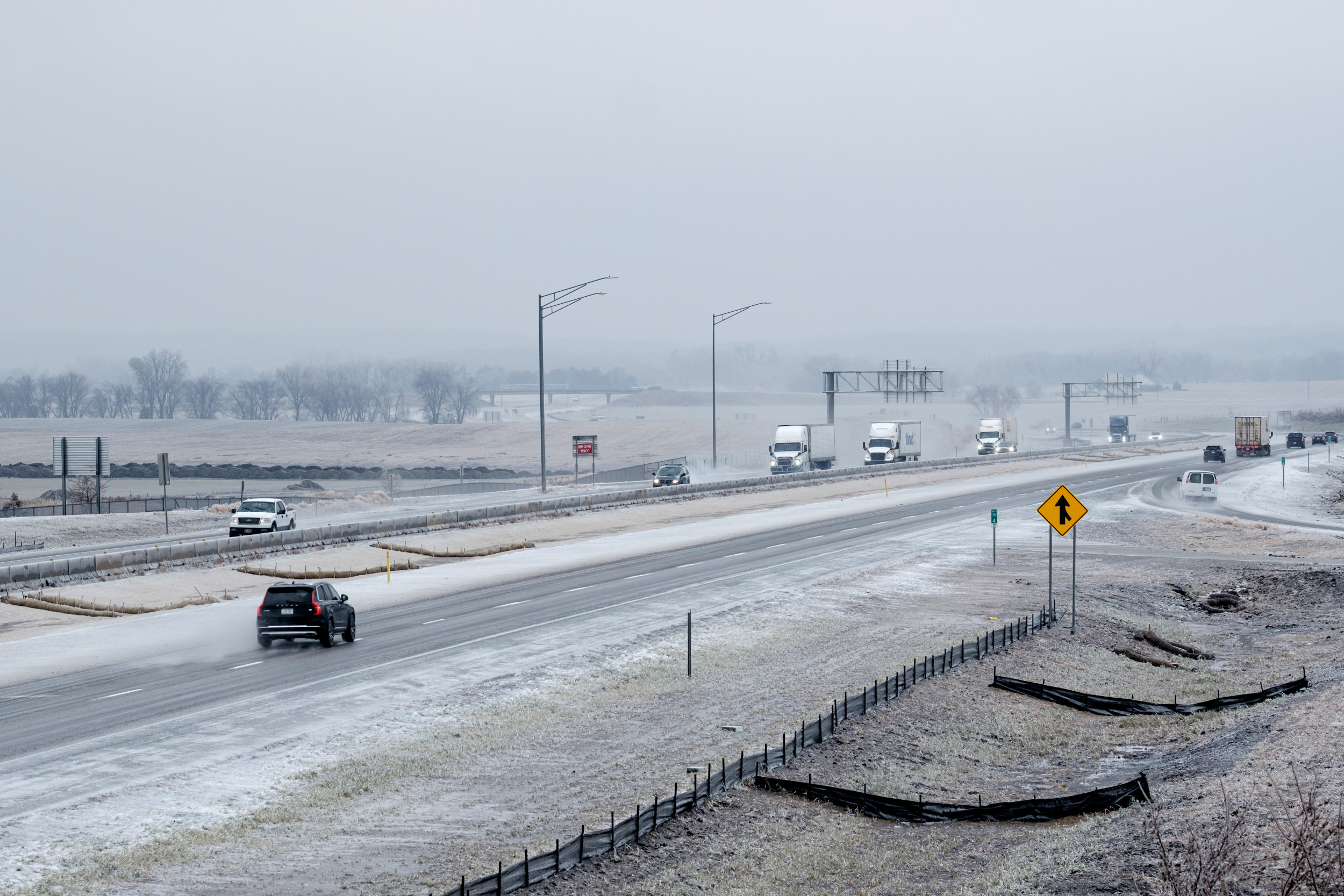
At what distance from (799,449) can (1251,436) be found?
153 feet

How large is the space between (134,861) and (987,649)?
1846cm

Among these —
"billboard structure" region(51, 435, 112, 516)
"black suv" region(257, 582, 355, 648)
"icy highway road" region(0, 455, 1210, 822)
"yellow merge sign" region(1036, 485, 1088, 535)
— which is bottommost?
"icy highway road" region(0, 455, 1210, 822)

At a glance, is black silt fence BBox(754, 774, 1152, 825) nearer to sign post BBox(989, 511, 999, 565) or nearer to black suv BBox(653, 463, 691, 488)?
sign post BBox(989, 511, 999, 565)

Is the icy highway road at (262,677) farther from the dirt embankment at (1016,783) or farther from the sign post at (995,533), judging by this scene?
the dirt embankment at (1016,783)

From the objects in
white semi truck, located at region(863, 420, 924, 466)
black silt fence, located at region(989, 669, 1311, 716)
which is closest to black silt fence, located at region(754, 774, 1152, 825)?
black silt fence, located at region(989, 669, 1311, 716)

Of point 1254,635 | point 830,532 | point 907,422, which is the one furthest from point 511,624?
point 907,422

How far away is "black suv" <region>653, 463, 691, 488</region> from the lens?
3159 inches

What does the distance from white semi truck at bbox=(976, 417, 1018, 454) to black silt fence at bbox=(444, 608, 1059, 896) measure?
99.2m

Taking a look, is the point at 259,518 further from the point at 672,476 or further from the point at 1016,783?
the point at 1016,783

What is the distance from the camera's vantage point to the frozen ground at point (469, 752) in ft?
48.8

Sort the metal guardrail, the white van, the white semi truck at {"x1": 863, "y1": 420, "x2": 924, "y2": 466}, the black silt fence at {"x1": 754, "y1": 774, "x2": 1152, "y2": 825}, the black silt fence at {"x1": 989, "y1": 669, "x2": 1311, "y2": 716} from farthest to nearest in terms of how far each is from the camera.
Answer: the white semi truck at {"x1": 863, "y1": 420, "x2": 924, "y2": 466}
the metal guardrail
the white van
the black silt fence at {"x1": 989, "y1": 669, "x2": 1311, "y2": 716}
the black silt fence at {"x1": 754, "y1": 774, "x2": 1152, "y2": 825}

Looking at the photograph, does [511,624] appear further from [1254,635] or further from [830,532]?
[830,532]

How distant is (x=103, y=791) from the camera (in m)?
17.3

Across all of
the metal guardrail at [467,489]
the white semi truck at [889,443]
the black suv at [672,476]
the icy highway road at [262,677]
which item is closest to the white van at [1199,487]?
the black suv at [672,476]
